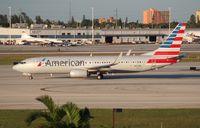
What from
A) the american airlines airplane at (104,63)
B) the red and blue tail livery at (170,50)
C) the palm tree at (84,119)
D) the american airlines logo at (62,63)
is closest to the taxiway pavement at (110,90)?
the american airlines airplane at (104,63)

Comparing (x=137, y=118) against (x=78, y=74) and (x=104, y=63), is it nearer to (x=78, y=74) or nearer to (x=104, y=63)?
(x=78, y=74)

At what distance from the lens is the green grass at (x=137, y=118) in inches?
1137

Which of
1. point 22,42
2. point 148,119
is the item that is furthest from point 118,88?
point 22,42

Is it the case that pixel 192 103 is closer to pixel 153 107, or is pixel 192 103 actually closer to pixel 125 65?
pixel 153 107

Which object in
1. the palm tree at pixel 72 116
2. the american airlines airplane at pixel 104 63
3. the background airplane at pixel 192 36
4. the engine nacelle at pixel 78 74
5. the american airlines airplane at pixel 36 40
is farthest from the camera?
the background airplane at pixel 192 36

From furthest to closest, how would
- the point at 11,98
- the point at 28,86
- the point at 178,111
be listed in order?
the point at 28,86, the point at 11,98, the point at 178,111

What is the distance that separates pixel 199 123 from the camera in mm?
29297

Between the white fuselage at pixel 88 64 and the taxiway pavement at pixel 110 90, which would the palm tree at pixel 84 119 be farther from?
the white fuselage at pixel 88 64

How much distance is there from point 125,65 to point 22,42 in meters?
138

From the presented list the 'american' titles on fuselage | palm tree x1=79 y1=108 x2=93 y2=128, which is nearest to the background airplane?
the 'american' titles on fuselage

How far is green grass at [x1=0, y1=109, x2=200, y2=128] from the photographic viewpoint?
94.7 feet

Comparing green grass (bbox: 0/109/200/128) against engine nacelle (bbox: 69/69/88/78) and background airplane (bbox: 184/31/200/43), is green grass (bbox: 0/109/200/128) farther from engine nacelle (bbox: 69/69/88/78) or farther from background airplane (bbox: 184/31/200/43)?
background airplane (bbox: 184/31/200/43)

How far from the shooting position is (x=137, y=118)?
3116 cm

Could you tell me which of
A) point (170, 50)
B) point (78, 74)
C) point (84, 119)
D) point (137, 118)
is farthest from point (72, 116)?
point (170, 50)
